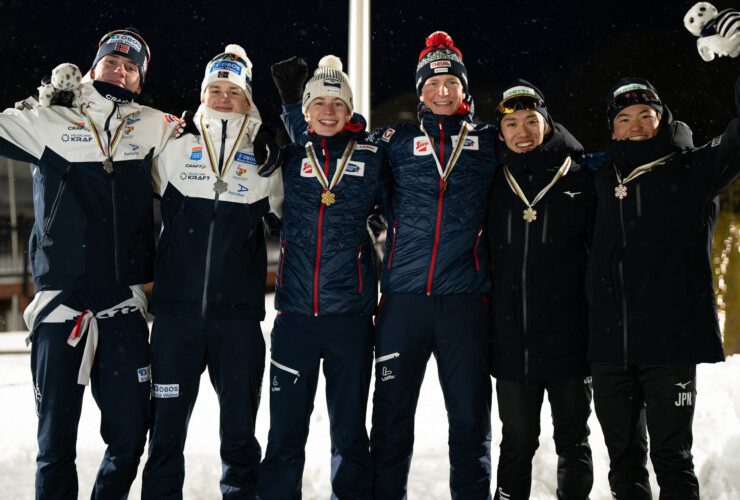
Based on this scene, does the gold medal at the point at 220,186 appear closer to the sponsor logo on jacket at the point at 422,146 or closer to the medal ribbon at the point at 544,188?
the sponsor logo on jacket at the point at 422,146

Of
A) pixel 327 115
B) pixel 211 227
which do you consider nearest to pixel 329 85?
pixel 327 115

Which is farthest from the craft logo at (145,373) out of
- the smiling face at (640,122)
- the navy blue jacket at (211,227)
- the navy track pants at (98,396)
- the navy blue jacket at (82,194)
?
the smiling face at (640,122)

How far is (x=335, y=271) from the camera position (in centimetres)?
262

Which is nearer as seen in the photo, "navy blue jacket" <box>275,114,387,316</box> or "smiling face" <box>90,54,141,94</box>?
"navy blue jacket" <box>275,114,387,316</box>

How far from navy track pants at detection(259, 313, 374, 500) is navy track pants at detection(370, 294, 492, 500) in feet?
0.30

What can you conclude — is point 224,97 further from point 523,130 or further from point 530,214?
point 530,214

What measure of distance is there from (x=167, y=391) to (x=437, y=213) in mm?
1462

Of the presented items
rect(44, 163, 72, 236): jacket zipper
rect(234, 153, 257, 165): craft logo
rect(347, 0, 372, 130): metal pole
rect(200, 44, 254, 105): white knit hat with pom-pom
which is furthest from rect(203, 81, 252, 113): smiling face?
rect(347, 0, 372, 130): metal pole

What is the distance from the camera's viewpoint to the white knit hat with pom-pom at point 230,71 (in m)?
2.74

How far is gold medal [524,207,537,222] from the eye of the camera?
8.36ft

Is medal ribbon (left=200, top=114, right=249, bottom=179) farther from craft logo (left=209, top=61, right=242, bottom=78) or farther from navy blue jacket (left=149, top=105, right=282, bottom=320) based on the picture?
craft logo (left=209, top=61, right=242, bottom=78)

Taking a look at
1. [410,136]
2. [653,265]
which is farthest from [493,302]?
[410,136]

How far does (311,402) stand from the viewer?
263cm

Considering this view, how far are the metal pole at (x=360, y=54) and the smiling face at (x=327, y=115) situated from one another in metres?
1.07
